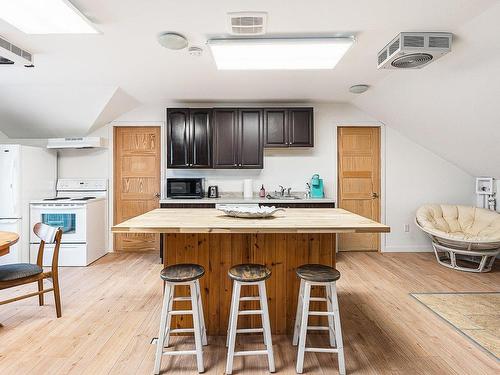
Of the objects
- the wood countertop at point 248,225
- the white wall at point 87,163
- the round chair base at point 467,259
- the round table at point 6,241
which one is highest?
the white wall at point 87,163

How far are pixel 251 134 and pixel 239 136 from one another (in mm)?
182

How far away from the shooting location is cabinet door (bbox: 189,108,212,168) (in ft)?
14.9

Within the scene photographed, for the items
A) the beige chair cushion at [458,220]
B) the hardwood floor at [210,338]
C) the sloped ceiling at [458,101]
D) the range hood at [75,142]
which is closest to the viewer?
the hardwood floor at [210,338]

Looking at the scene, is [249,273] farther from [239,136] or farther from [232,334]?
[239,136]

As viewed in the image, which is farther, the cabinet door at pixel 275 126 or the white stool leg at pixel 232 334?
the cabinet door at pixel 275 126

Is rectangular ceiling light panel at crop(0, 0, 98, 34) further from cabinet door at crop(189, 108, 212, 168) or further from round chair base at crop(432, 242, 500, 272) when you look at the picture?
round chair base at crop(432, 242, 500, 272)

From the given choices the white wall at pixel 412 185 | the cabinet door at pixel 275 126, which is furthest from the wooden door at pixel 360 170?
the cabinet door at pixel 275 126

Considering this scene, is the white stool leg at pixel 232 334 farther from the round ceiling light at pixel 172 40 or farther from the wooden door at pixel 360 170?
the wooden door at pixel 360 170

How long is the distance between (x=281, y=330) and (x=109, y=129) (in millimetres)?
4060

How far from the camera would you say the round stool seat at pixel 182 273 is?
189cm

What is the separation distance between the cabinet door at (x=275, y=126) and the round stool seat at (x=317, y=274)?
108 inches

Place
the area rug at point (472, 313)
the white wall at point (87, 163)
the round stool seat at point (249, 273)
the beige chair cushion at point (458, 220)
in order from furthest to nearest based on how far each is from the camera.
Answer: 1. the white wall at point (87, 163)
2. the beige chair cushion at point (458, 220)
3. the area rug at point (472, 313)
4. the round stool seat at point (249, 273)

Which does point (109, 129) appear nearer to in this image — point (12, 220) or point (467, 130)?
point (12, 220)

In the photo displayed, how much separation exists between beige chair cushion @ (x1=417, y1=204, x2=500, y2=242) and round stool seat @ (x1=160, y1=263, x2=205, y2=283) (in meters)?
3.52
